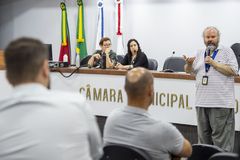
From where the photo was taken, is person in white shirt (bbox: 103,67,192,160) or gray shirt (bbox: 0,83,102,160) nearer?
gray shirt (bbox: 0,83,102,160)

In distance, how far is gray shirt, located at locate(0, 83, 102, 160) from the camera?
37.5 inches

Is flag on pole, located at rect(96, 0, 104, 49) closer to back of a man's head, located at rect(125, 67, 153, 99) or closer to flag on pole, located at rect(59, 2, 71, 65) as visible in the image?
flag on pole, located at rect(59, 2, 71, 65)

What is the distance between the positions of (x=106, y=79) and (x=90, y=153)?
290 cm

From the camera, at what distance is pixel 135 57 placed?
15.4 ft

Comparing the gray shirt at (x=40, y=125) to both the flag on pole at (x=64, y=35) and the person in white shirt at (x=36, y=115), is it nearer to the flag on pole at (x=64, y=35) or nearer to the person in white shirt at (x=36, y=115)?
the person in white shirt at (x=36, y=115)

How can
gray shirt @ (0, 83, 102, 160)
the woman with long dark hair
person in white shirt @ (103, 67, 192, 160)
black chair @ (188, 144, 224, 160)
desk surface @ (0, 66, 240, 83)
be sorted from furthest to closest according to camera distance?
the woman with long dark hair < desk surface @ (0, 66, 240, 83) < black chair @ (188, 144, 224, 160) < person in white shirt @ (103, 67, 192, 160) < gray shirt @ (0, 83, 102, 160)

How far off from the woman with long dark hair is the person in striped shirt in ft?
5.24

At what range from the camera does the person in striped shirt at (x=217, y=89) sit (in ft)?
9.41

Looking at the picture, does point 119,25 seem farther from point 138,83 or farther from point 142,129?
point 142,129

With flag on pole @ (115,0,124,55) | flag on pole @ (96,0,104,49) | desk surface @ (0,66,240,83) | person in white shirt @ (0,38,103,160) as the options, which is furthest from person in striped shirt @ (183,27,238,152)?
flag on pole @ (96,0,104,49)

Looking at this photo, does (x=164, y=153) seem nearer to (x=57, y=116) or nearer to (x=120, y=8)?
(x=57, y=116)

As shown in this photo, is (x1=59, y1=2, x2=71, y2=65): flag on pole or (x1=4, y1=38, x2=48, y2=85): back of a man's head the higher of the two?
(x1=59, y1=2, x2=71, y2=65): flag on pole

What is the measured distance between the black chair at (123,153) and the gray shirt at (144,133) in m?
0.06

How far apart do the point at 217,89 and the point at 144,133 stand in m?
1.57
